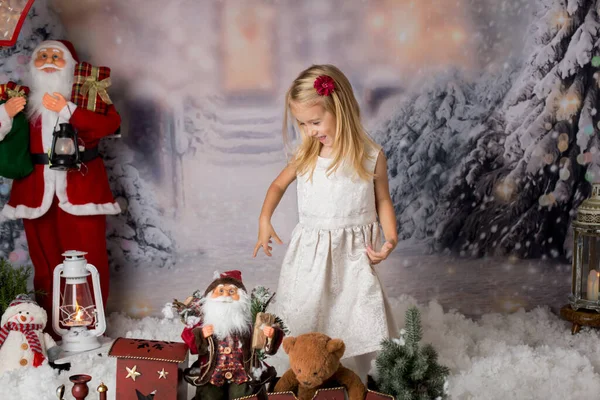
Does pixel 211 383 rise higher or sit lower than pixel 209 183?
lower

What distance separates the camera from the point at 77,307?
127 inches

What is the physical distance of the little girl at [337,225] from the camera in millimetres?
2729

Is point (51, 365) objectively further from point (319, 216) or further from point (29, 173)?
point (319, 216)

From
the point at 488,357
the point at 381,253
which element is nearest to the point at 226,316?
the point at 381,253

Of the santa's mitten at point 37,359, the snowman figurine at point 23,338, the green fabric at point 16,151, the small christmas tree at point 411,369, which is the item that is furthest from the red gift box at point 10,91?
the small christmas tree at point 411,369

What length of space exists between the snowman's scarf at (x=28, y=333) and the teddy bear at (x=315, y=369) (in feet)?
3.54

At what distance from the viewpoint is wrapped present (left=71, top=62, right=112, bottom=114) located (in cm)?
334

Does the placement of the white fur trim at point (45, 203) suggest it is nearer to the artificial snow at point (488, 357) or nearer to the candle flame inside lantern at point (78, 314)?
the candle flame inside lantern at point (78, 314)

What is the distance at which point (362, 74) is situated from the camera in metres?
3.70

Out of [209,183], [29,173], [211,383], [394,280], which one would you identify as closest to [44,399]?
[211,383]

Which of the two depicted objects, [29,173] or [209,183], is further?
[209,183]

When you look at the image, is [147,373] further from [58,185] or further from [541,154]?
[541,154]

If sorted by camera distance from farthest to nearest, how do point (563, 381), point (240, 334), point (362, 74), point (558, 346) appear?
point (362, 74) → point (558, 346) → point (563, 381) → point (240, 334)

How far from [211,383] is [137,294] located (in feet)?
4.79
